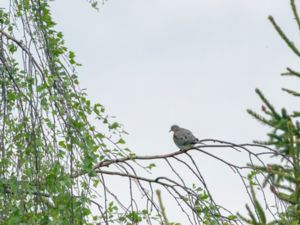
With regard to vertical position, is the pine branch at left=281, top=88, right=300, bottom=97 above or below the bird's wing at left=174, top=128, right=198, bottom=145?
below

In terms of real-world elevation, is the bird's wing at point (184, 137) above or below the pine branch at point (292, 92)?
above

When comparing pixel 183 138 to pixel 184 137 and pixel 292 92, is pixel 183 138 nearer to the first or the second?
pixel 184 137

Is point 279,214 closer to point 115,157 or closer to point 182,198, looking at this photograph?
point 182,198

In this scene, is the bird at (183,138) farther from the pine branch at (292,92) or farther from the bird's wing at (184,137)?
the pine branch at (292,92)

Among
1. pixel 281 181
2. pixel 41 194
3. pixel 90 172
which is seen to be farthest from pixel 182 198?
pixel 281 181

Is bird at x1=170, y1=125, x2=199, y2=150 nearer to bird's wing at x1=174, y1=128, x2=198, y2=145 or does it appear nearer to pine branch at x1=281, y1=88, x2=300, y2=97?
bird's wing at x1=174, y1=128, x2=198, y2=145

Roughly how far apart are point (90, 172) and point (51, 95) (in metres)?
0.42

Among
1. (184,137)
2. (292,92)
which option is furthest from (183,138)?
(292,92)

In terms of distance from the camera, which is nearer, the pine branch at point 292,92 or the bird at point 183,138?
the pine branch at point 292,92

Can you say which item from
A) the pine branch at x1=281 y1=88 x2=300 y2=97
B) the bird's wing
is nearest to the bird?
the bird's wing

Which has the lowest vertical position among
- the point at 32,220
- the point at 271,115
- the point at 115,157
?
the point at 32,220

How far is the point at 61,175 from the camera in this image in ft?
10.6

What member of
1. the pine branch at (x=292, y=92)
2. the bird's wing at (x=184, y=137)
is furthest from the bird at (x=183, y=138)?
the pine branch at (x=292, y=92)

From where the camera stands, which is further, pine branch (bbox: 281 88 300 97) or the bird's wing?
the bird's wing
